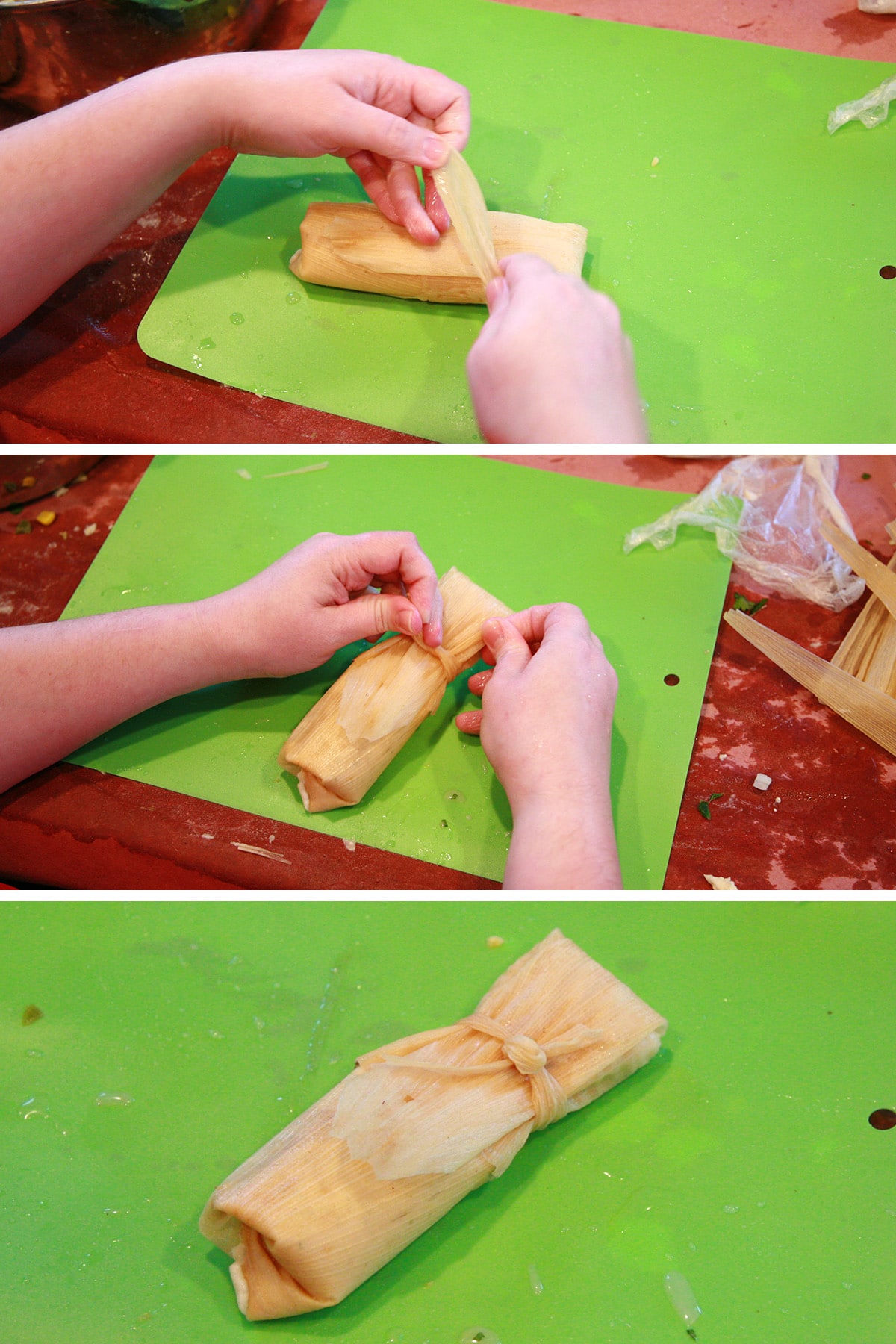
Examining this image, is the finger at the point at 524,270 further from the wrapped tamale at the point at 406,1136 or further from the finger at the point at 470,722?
the wrapped tamale at the point at 406,1136

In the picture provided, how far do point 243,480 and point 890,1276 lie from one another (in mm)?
1724

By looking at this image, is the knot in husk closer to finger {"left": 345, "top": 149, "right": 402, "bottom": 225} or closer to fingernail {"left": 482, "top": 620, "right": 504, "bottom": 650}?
fingernail {"left": 482, "top": 620, "right": 504, "bottom": 650}

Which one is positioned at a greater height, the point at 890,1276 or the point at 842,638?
the point at 842,638

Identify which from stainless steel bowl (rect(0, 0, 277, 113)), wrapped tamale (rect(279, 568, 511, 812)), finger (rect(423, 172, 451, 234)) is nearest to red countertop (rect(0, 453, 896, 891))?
wrapped tamale (rect(279, 568, 511, 812))

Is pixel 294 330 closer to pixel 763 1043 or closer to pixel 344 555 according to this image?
pixel 344 555

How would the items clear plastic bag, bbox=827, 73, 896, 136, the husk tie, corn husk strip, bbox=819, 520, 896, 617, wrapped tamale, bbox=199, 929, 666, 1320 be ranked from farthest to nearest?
clear plastic bag, bbox=827, 73, 896, 136
corn husk strip, bbox=819, 520, 896, 617
the husk tie
wrapped tamale, bbox=199, 929, 666, 1320

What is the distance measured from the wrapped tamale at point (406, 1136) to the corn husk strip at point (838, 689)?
636 millimetres

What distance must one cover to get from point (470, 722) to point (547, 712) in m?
0.16

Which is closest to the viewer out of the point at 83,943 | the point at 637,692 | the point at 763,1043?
the point at 763,1043

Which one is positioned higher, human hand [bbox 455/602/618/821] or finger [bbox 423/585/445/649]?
finger [bbox 423/585/445/649]

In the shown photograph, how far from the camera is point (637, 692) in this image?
177 centimetres

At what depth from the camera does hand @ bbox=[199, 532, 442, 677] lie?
1.66 metres

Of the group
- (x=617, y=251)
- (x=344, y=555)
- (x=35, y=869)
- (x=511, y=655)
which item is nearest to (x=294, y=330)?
(x=344, y=555)

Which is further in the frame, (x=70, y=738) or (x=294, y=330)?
(x=294, y=330)
